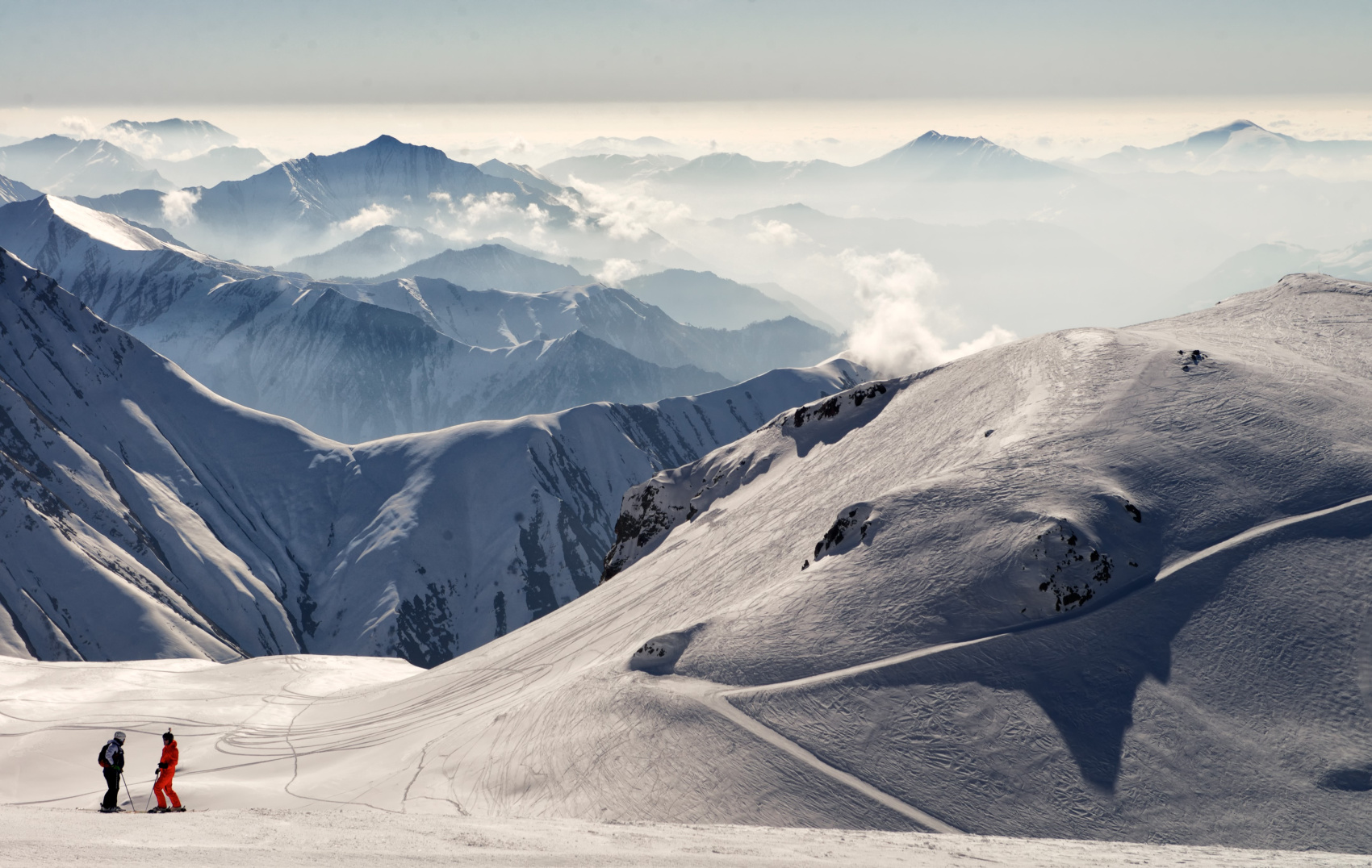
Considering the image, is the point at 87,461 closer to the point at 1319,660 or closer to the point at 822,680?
the point at 822,680

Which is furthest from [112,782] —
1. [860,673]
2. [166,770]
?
[860,673]

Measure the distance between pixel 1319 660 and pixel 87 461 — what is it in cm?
21741

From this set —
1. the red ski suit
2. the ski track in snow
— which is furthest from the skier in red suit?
the ski track in snow

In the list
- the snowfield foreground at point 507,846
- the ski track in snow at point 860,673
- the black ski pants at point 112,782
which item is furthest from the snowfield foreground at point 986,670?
the black ski pants at point 112,782

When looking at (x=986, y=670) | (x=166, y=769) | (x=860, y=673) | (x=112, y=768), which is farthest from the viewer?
(x=860, y=673)

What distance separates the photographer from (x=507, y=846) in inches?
818

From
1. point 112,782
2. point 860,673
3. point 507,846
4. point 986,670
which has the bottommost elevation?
point 860,673

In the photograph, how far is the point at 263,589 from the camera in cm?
19400

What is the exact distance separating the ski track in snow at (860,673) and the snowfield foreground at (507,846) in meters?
2.18

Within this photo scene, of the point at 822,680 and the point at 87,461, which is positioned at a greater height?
the point at 822,680

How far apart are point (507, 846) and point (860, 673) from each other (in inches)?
632

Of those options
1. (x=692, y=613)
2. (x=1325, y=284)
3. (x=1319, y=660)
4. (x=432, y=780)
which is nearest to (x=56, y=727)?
(x=432, y=780)

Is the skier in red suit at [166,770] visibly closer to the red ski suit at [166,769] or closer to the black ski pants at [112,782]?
the red ski suit at [166,769]

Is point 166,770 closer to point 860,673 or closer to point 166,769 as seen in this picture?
point 166,769
